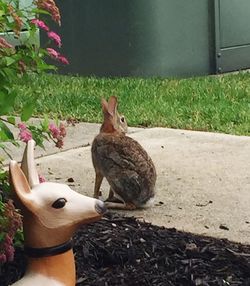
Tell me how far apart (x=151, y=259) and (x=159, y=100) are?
4842mm

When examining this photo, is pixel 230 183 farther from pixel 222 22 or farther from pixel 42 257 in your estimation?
pixel 222 22

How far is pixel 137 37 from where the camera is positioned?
11.7 meters

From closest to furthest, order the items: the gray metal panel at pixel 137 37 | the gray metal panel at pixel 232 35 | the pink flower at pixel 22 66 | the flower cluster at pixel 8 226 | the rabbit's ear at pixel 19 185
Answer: the rabbit's ear at pixel 19 185 → the flower cluster at pixel 8 226 → the pink flower at pixel 22 66 → the gray metal panel at pixel 137 37 → the gray metal panel at pixel 232 35

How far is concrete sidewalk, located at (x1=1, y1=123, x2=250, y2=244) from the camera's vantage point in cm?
507

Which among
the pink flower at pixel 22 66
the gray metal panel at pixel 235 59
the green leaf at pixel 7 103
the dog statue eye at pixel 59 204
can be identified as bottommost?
the gray metal panel at pixel 235 59

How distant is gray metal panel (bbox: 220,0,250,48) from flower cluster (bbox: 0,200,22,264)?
911 cm

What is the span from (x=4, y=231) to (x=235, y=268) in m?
1.22

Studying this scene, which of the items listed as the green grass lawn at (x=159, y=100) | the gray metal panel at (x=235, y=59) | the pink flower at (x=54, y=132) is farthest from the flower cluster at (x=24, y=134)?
the gray metal panel at (x=235, y=59)

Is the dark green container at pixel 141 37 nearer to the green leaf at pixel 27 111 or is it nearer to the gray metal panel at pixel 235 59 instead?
the gray metal panel at pixel 235 59

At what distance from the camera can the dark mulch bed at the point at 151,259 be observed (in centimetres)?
411

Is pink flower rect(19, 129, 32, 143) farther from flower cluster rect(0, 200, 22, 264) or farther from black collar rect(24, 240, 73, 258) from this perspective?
black collar rect(24, 240, 73, 258)

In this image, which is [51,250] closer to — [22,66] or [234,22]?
[22,66]

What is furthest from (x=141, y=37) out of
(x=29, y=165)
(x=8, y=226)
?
(x=29, y=165)

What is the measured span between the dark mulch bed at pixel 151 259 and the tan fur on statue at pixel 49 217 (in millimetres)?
983
